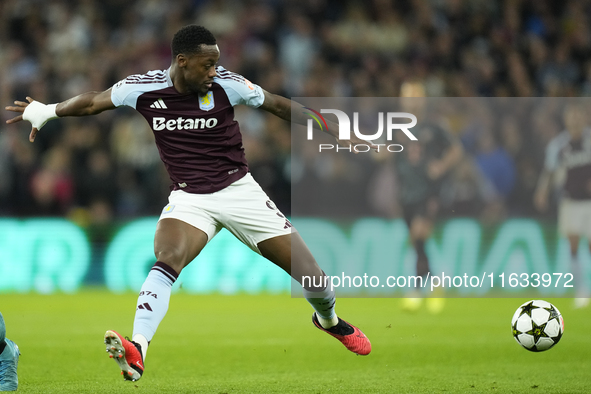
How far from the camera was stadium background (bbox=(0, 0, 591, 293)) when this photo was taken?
11.6 metres

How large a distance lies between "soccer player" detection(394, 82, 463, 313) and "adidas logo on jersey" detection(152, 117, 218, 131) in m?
4.91

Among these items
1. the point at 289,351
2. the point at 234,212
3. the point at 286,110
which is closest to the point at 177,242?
the point at 234,212

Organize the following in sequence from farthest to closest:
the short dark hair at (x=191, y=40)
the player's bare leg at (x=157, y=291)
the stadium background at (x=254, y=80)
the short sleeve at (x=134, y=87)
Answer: the stadium background at (x=254, y=80)
the short sleeve at (x=134, y=87)
the short dark hair at (x=191, y=40)
the player's bare leg at (x=157, y=291)

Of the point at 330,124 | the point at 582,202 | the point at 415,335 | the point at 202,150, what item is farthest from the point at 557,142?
the point at 202,150

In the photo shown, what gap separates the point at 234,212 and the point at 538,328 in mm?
2329

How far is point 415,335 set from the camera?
7875 millimetres

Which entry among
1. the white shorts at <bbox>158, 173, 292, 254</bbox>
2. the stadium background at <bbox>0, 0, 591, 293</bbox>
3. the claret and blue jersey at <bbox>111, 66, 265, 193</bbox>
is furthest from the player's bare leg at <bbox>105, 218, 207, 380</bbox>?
the stadium background at <bbox>0, 0, 591, 293</bbox>

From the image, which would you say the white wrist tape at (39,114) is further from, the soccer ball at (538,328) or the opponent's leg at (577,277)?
the opponent's leg at (577,277)

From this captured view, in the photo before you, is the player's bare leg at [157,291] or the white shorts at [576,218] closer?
the player's bare leg at [157,291]

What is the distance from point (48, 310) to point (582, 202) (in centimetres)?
687

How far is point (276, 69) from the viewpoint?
14.0 meters

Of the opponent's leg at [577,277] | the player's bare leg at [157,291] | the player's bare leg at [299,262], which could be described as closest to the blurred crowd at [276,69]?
the opponent's leg at [577,277]

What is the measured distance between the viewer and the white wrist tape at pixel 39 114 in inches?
210

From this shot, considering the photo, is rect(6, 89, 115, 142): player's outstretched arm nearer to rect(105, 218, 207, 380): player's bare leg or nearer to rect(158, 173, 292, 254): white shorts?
rect(158, 173, 292, 254): white shorts
